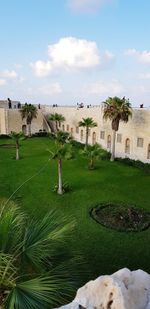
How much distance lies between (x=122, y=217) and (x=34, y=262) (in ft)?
42.1

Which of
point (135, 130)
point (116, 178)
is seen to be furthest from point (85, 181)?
point (135, 130)

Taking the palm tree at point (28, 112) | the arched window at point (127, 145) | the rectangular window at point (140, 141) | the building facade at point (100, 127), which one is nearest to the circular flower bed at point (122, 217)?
the building facade at point (100, 127)

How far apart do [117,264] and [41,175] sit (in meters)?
16.6

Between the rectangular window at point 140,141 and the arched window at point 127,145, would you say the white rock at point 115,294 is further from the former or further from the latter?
the arched window at point 127,145

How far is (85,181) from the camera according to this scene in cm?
2708

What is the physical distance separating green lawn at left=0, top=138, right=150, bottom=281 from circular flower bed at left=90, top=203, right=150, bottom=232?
523 mm

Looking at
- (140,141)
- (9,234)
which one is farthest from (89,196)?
(9,234)

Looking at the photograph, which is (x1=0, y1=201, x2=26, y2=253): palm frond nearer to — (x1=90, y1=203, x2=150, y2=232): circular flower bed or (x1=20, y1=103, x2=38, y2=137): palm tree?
(x1=90, y1=203, x2=150, y2=232): circular flower bed

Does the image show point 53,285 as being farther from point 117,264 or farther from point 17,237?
point 117,264

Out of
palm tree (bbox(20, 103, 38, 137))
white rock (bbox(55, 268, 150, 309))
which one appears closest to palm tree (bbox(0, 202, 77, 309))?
white rock (bbox(55, 268, 150, 309))

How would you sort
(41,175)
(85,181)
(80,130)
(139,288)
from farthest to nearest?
(80,130), (41,175), (85,181), (139,288)

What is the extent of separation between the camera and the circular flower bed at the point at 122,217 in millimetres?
17734

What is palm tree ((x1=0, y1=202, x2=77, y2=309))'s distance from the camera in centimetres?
534

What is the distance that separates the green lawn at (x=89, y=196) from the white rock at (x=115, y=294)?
6.63 m
